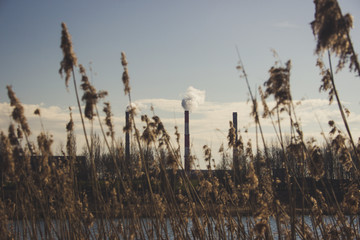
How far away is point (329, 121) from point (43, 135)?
97.4 inches

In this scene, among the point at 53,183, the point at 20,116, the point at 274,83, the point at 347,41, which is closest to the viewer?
the point at 347,41

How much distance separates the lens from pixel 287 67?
2217 mm

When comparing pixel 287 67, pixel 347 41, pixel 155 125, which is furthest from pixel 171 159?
pixel 347 41

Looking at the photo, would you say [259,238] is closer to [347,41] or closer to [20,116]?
[347,41]

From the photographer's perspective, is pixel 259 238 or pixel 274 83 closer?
pixel 274 83

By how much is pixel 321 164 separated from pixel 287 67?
886mm

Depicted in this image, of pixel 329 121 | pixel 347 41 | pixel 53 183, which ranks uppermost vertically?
pixel 347 41

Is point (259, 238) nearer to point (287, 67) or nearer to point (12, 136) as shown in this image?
point (287, 67)

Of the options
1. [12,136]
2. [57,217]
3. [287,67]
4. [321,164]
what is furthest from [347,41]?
[57,217]

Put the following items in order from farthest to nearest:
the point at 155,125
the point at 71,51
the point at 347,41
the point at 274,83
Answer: the point at 155,125
the point at 71,51
the point at 274,83
the point at 347,41

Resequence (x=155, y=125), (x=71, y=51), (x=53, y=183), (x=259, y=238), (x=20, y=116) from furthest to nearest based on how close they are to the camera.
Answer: (x=155, y=125)
(x=53, y=183)
(x=259, y=238)
(x=20, y=116)
(x=71, y=51)

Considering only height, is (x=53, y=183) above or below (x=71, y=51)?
below

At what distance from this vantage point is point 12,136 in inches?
105

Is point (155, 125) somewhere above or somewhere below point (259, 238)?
above
